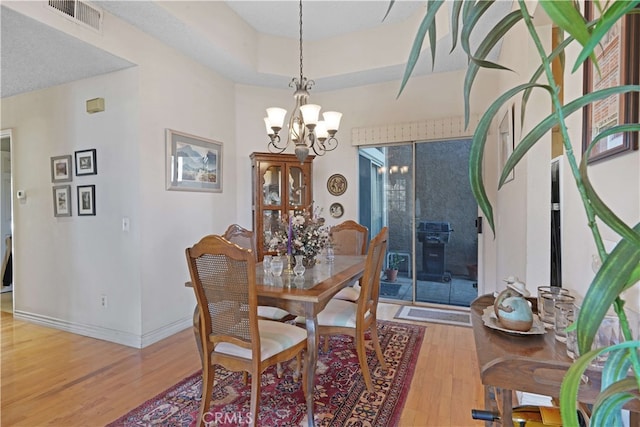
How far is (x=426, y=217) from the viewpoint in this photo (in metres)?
4.02

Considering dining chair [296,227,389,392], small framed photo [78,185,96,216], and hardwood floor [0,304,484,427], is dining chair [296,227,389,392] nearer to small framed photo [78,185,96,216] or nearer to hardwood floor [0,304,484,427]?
hardwood floor [0,304,484,427]

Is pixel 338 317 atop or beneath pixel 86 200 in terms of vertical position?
beneath

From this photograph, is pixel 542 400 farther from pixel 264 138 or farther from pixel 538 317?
pixel 264 138

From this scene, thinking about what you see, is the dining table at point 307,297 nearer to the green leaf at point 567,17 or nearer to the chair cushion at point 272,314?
the chair cushion at point 272,314

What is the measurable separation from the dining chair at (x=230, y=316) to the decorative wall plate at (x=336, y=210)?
8.41 ft

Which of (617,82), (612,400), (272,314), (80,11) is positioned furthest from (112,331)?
(617,82)

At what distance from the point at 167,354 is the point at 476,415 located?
2.51 m

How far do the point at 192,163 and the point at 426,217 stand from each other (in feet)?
9.27

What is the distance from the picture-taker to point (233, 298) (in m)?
1.63

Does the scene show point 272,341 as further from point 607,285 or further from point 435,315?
point 435,315

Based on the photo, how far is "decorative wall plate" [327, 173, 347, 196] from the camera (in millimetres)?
4246

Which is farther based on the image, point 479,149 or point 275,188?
point 275,188

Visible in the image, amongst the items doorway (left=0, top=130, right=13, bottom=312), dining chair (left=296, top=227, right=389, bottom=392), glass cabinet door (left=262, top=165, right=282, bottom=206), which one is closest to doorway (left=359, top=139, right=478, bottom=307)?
glass cabinet door (left=262, top=165, right=282, bottom=206)

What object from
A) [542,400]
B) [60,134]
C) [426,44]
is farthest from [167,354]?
[426,44]
